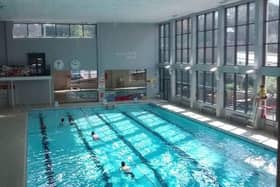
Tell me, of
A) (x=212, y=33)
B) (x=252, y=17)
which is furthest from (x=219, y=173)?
(x=212, y=33)

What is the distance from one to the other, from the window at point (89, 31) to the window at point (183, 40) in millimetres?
4609

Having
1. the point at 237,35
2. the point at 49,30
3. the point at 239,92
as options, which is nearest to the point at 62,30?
the point at 49,30

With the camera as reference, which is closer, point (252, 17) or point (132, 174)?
point (132, 174)

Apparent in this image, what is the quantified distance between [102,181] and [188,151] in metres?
3.10

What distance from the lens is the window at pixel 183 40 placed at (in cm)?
1656

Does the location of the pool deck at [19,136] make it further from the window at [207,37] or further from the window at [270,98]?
the window at [207,37]

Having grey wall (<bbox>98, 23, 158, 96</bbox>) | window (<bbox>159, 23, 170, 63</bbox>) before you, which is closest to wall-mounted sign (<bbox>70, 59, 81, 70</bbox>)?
grey wall (<bbox>98, 23, 158, 96</bbox>)

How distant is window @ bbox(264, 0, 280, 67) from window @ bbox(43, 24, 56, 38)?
11.2 metres

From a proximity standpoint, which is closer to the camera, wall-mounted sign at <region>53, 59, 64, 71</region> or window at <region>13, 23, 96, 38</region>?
window at <region>13, 23, 96, 38</region>

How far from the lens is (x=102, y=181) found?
25.1 feet

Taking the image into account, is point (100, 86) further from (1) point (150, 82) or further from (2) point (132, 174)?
(2) point (132, 174)

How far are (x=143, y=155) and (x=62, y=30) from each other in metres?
11.1

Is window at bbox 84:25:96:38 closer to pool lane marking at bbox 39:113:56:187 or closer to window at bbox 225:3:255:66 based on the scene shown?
pool lane marking at bbox 39:113:56:187

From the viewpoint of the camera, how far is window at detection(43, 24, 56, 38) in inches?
708
